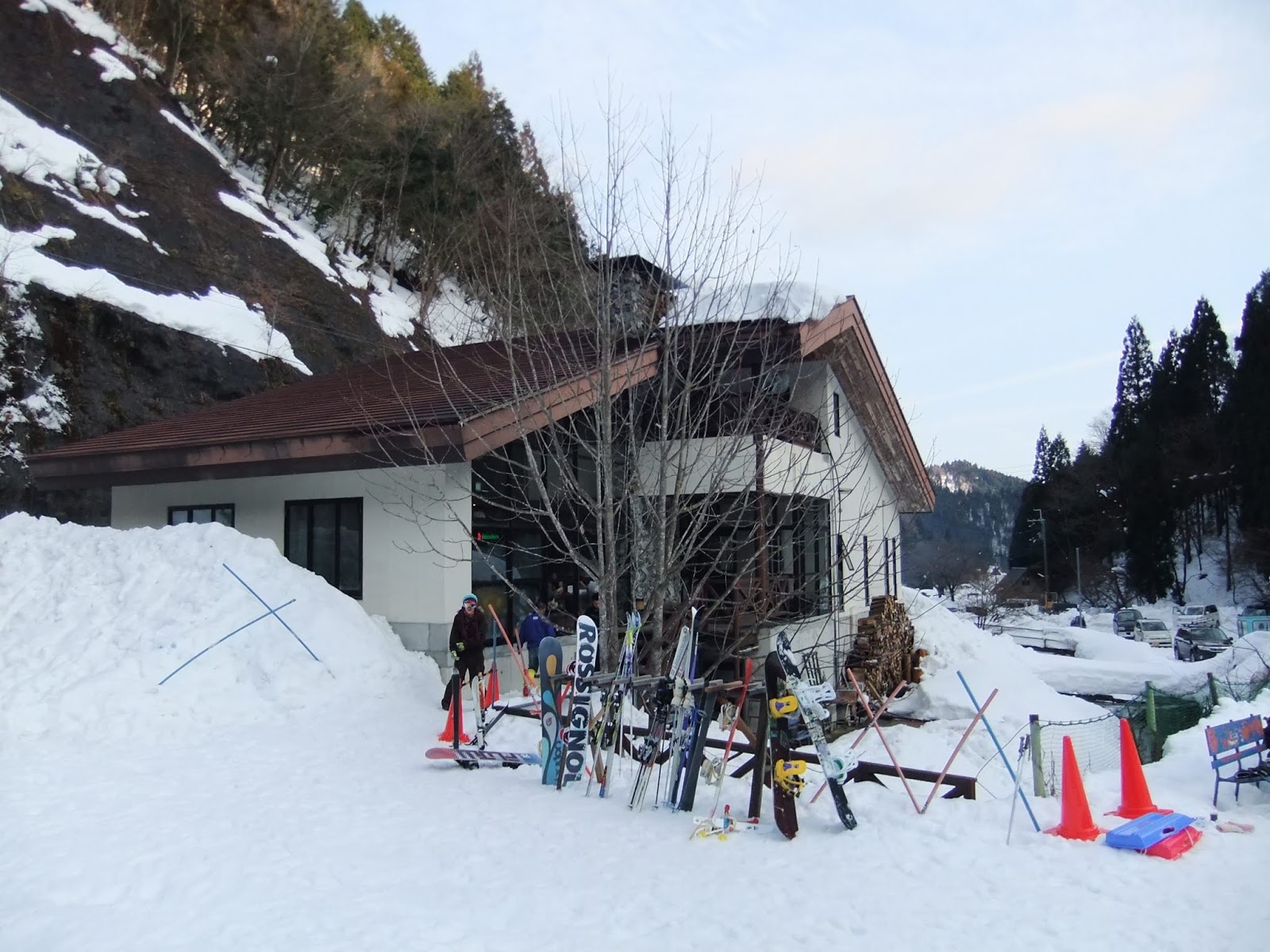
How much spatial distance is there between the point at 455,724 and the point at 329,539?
529cm

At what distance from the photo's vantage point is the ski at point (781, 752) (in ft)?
21.6

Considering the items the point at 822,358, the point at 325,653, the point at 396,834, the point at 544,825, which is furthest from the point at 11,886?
the point at 822,358

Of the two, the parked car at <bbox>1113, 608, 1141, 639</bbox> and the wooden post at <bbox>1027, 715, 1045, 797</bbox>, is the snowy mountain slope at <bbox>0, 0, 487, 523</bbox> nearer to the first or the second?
the wooden post at <bbox>1027, 715, 1045, 797</bbox>

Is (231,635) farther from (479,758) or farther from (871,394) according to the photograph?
(871,394)

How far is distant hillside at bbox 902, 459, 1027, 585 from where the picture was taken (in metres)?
66.0

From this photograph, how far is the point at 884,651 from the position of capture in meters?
20.0

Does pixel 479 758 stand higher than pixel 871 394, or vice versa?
pixel 871 394

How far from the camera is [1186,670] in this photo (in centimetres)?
2481

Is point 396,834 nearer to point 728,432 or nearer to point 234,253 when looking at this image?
point 728,432

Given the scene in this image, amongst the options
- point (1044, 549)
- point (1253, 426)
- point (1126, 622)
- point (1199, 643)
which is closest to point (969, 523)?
point (1044, 549)

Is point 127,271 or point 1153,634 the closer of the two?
point 127,271

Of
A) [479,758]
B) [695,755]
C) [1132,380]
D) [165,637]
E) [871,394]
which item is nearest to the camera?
[695,755]

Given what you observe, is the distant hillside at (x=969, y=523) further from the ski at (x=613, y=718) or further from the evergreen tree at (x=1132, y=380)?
the ski at (x=613, y=718)

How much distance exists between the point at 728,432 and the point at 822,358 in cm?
504
